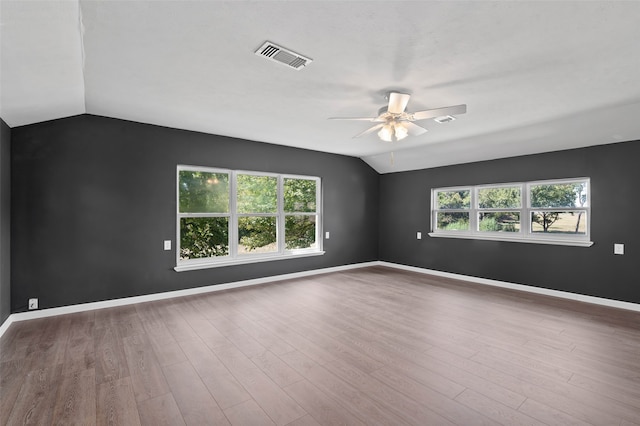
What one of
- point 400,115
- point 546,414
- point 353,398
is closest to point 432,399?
point 353,398

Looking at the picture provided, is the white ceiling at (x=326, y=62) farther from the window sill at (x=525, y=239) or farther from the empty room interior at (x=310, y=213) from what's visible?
the window sill at (x=525, y=239)

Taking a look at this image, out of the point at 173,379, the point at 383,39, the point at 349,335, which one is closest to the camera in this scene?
the point at 383,39

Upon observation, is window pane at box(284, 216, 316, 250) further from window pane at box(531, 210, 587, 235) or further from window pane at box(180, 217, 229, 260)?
window pane at box(531, 210, 587, 235)

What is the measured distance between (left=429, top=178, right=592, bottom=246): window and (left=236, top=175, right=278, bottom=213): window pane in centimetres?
338

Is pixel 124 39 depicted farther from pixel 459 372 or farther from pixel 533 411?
pixel 533 411

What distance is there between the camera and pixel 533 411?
198 centimetres

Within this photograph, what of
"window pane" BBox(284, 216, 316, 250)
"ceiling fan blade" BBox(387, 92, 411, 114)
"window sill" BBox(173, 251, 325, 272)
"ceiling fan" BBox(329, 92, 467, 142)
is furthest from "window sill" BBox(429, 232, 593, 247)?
"ceiling fan blade" BBox(387, 92, 411, 114)

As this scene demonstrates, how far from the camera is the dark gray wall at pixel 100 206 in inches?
144

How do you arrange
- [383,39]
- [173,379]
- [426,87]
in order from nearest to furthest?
[383,39]
[173,379]
[426,87]

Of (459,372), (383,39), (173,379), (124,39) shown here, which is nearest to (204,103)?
(124,39)

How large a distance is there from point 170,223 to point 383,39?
3871 millimetres

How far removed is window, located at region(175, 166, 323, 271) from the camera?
4.83 meters

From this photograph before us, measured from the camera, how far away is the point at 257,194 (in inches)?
219

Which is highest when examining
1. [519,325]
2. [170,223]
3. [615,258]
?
[170,223]
